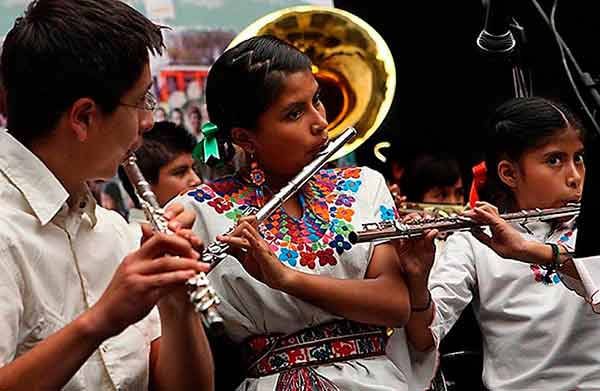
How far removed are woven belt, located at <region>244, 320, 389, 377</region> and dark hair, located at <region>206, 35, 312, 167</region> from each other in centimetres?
40

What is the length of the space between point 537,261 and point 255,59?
70 centimetres

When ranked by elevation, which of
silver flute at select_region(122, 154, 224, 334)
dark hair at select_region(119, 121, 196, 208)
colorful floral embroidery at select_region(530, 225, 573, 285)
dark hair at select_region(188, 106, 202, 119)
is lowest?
dark hair at select_region(188, 106, 202, 119)

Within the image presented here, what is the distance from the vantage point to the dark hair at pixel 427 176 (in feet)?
12.7

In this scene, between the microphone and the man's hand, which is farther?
the microphone

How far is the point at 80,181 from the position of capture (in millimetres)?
1533

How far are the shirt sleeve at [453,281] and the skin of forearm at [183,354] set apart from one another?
2.23ft

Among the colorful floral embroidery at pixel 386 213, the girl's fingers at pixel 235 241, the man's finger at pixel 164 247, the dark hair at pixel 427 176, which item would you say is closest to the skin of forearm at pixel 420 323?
the colorful floral embroidery at pixel 386 213

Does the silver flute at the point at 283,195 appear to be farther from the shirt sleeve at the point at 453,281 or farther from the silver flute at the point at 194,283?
the shirt sleeve at the point at 453,281

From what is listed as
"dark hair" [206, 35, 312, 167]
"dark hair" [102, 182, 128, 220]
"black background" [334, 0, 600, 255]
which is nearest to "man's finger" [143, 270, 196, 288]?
"dark hair" [206, 35, 312, 167]

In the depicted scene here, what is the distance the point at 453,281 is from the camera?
2.19 metres

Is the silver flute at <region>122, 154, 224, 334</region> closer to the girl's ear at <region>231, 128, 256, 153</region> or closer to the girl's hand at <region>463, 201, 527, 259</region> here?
the girl's ear at <region>231, 128, 256, 153</region>

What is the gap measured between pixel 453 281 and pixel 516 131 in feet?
1.32

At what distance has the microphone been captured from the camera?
229 cm

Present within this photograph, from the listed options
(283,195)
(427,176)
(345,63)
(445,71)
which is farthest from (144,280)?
(445,71)
